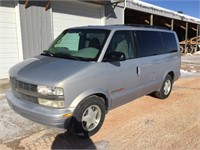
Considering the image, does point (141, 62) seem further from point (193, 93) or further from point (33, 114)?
point (193, 93)

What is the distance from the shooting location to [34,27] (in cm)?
897

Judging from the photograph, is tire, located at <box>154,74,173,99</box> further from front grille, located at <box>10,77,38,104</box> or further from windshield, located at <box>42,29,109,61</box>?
front grille, located at <box>10,77,38,104</box>

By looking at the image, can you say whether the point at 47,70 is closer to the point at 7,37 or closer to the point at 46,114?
the point at 46,114

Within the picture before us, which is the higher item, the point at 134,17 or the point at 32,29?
the point at 134,17

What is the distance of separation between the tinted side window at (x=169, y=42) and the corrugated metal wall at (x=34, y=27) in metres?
5.01

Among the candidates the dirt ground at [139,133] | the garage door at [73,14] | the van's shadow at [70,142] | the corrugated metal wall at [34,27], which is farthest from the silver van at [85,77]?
the garage door at [73,14]

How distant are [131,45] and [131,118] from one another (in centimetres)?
151

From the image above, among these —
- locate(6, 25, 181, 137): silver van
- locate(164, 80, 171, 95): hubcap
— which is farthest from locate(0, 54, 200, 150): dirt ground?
locate(164, 80, 171, 95): hubcap

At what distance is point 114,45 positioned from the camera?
4.48 m

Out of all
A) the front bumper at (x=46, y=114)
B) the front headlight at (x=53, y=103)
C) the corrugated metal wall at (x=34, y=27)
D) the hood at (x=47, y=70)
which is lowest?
the front bumper at (x=46, y=114)

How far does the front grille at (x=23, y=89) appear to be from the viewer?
3681 millimetres

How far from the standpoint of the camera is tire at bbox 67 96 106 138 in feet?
12.2

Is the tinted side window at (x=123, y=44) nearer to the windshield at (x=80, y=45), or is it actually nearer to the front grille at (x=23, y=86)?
the windshield at (x=80, y=45)

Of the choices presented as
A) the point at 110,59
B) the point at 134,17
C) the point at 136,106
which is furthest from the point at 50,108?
the point at 134,17
